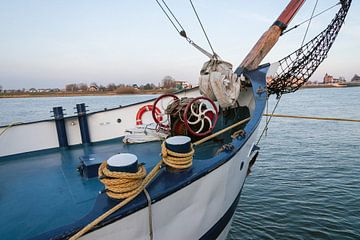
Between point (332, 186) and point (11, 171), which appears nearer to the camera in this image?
point (11, 171)

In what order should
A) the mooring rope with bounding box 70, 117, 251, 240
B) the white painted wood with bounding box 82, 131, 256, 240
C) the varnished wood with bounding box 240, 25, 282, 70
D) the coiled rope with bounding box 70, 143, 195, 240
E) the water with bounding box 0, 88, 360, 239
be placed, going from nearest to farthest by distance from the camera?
1. the mooring rope with bounding box 70, 117, 251, 240
2. the coiled rope with bounding box 70, 143, 195, 240
3. the white painted wood with bounding box 82, 131, 256, 240
4. the water with bounding box 0, 88, 360, 239
5. the varnished wood with bounding box 240, 25, 282, 70

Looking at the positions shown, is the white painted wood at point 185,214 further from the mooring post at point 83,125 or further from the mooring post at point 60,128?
the mooring post at point 60,128

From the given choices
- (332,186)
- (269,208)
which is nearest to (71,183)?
(269,208)

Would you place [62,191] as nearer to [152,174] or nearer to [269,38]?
[152,174]

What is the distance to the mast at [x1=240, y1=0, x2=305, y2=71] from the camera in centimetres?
617

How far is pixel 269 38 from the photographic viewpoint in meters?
6.47

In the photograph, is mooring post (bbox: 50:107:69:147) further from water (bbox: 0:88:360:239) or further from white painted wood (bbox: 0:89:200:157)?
water (bbox: 0:88:360:239)

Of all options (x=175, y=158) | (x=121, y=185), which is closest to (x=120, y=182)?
(x=121, y=185)

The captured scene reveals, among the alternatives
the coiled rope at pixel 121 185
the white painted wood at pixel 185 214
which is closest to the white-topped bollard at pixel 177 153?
the white painted wood at pixel 185 214

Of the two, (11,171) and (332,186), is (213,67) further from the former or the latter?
(332,186)

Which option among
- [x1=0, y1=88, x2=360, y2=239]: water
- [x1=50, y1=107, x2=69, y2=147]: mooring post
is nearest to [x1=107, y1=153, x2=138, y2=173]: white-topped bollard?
[x1=50, y1=107, x2=69, y2=147]: mooring post

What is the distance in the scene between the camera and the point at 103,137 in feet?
19.0

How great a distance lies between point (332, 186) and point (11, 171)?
905cm

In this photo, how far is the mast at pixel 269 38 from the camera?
20.2 ft
